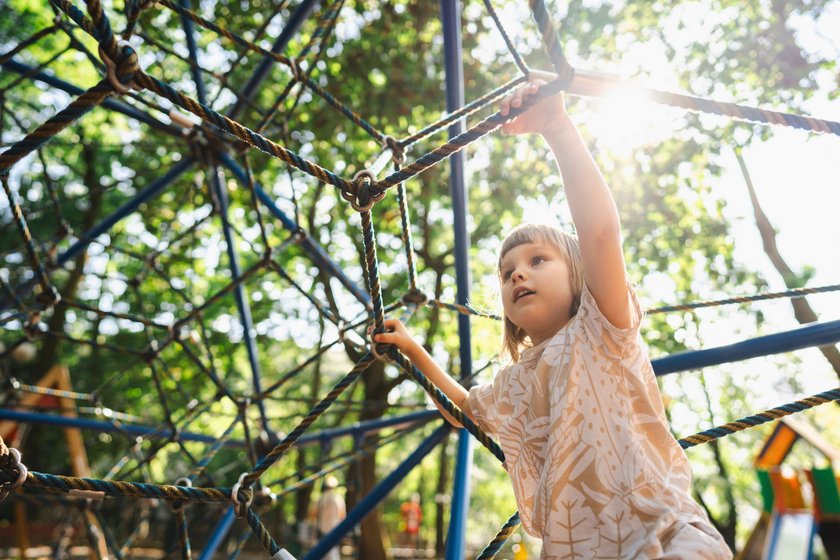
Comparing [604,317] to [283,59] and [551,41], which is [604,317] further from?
[283,59]

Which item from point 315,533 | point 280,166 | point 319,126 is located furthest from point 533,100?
point 280,166

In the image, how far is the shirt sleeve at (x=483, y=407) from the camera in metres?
1.20

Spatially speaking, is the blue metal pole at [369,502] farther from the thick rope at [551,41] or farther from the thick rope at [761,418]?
the thick rope at [551,41]

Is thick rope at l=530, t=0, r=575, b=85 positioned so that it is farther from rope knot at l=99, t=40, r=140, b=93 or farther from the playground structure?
the playground structure

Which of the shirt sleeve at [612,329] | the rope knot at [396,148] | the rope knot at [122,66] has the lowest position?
the shirt sleeve at [612,329]

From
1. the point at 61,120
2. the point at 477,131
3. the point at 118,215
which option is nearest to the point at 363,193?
the point at 477,131

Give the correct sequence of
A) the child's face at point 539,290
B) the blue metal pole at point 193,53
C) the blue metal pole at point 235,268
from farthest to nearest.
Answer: the blue metal pole at point 235,268 < the blue metal pole at point 193,53 < the child's face at point 539,290

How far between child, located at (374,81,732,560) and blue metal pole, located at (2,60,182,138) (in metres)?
1.85

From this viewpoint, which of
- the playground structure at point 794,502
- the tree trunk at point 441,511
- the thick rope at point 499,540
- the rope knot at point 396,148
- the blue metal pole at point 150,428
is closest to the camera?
the thick rope at point 499,540

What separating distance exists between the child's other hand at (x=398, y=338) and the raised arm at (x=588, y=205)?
0.44m

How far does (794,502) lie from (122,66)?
533cm

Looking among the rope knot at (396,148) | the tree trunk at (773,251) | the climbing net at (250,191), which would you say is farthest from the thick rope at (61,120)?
the tree trunk at (773,251)

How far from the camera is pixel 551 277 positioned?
1093 millimetres

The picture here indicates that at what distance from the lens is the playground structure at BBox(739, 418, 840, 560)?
13.9ft
